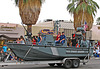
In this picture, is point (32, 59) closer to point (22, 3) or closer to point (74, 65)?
point (74, 65)

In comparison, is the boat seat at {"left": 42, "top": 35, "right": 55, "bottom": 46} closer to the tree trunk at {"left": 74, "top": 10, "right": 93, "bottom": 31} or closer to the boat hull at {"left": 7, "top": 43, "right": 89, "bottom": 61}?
the boat hull at {"left": 7, "top": 43, "right": 89, "bottom": 61}

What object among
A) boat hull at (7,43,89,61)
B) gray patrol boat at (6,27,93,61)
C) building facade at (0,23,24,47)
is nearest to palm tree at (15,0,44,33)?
gray patrol boat at (6,27,93,61)

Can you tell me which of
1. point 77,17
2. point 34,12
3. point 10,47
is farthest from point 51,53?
point 77,17

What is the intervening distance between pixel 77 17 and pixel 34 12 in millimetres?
8777

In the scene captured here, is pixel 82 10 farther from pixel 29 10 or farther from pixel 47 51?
pixel 47 51

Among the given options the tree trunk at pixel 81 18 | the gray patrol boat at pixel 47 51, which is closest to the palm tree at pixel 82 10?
the tree trunk at pixel 81 18

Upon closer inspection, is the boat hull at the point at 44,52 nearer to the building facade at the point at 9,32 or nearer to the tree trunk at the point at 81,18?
the tree trunk at the point at 81,18

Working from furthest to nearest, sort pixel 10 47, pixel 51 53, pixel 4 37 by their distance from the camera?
pixel 4 37 → pixel 51 53 → pixel 10 47

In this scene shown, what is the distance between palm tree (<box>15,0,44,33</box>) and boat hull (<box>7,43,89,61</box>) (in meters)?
7.68

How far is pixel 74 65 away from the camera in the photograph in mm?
15000

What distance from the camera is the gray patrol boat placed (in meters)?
12.9

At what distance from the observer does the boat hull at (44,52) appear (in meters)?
12.9

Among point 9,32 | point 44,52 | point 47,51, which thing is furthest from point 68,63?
point 9,32

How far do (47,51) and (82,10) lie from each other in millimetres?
15300
